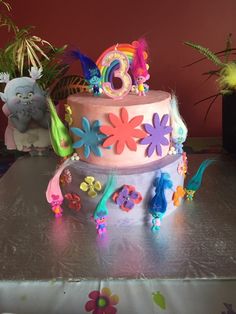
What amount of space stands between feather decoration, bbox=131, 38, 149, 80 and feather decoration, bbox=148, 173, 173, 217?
27 centimetres

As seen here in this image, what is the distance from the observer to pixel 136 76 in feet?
3.43

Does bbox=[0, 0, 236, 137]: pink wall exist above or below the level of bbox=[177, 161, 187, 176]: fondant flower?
above

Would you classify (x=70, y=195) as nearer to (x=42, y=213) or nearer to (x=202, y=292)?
(x=42, y=213)

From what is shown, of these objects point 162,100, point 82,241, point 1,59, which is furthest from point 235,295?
point 1,59

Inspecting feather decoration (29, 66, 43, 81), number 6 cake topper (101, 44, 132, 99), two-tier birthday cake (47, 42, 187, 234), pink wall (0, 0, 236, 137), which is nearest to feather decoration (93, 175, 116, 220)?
two-tier birthday cake (47, 42, 187, 234)

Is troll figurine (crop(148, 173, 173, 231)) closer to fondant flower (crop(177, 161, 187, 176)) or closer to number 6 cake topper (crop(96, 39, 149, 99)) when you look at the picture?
fondant flower (crop(177, 161, 187, 176))

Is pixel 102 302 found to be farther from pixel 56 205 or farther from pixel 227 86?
pixel 227 86

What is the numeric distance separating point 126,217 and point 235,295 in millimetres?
334

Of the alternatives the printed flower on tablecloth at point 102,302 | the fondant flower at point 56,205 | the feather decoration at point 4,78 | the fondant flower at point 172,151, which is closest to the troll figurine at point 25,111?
the feather decoration at point 4,78

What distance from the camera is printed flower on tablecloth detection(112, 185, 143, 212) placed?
38.5 inches

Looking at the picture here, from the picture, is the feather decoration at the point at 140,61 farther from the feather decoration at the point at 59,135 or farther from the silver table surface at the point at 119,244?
the silver table surface at the point at 119,244

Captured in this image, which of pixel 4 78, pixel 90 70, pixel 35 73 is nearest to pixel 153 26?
pixel 35 73

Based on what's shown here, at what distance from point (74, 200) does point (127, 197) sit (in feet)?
0.53

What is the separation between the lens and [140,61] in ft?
3.33
